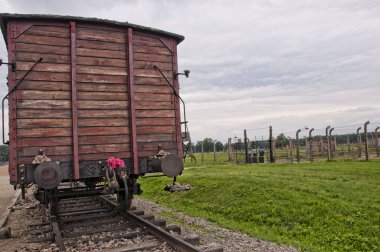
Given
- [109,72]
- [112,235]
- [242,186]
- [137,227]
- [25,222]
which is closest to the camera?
[112,235]

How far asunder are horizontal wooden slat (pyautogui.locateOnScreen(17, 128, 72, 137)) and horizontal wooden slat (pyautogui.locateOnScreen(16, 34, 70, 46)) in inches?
66.2

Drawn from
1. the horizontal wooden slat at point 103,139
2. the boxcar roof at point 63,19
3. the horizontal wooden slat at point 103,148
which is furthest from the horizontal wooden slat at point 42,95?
the boxcar roof at point 63,19

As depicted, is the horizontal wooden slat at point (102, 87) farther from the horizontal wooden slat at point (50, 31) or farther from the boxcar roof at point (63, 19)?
the boxcar roof at point (63, 19)

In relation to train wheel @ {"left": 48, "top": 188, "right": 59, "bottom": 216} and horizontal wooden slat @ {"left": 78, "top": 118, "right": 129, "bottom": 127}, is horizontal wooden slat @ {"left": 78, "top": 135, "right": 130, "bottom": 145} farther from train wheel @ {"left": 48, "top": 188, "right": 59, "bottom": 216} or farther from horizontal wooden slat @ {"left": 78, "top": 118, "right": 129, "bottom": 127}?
train wheel @ {"left": 48, "top": 188, "right": 59, "bottom": 216}

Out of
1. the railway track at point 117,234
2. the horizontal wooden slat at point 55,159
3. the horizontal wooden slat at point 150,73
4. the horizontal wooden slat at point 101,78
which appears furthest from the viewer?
the horizontal wooden slat at point 150,73

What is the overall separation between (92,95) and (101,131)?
75 centimetres

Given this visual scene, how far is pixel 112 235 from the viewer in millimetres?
6246

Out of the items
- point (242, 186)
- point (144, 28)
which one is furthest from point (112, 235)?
point (242, 186)

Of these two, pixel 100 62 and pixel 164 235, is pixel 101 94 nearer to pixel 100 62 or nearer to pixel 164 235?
pixel 100 62

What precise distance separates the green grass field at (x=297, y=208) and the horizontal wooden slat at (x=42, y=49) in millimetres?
4983

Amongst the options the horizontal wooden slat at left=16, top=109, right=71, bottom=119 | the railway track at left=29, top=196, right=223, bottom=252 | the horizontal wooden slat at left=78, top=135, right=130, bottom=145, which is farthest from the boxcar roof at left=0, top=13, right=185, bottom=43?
the railway track at left=29, top=196, right=223, bottom=252

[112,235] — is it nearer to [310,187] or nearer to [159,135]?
[159,135]

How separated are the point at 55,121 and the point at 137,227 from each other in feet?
8.41

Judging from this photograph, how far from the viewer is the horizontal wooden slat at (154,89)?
771 cm
